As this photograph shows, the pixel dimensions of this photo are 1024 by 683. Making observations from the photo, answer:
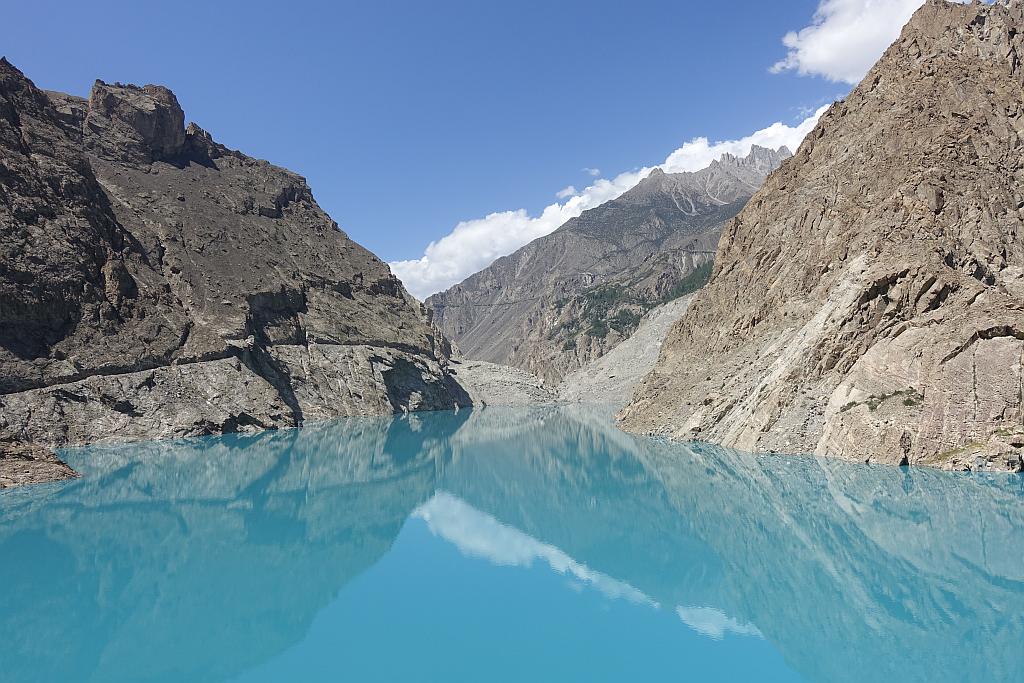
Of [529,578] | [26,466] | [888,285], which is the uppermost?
[26,466]

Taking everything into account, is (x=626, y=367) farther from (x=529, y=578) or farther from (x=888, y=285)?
(x=529, y=578)

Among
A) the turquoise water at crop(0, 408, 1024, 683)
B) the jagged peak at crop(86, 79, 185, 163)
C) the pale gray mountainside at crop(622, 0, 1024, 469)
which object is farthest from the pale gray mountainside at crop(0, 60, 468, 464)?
the pale gray mountainside at crop(622, 0, 1024, 469)

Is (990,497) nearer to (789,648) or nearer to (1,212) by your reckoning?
(789,648)

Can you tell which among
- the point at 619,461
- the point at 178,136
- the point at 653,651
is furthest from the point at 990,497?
the point at 178,136

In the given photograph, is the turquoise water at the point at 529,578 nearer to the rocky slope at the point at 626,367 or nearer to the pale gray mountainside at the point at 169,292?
the pale gray mountainside at the point at 169,292

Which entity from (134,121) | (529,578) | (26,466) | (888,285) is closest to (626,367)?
(888,285)

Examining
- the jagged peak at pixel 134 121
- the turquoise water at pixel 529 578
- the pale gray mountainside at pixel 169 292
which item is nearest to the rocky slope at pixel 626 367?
the pale gray mountainside at pixel 169 292
